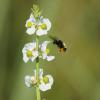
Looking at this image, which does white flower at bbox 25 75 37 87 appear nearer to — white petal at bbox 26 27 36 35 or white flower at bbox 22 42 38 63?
white flower at bbox 22 42 38 63

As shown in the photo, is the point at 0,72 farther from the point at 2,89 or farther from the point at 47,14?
the point at 47,14

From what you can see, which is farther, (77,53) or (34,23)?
(77,53)

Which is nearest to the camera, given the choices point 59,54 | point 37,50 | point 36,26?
point 37,50

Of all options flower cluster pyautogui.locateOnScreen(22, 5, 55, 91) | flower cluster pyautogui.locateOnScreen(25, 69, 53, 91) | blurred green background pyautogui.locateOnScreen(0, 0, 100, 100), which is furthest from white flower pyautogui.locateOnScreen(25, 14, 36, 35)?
blurred green background pyautogui.locateOnScreen(0, 0, 100, 100)

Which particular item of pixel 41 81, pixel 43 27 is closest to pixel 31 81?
pixel 41 81

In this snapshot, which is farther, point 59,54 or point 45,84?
point 59,54

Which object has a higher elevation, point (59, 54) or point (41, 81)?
point (59, 54)

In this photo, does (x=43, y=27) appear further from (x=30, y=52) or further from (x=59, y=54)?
(x=59, y=54)

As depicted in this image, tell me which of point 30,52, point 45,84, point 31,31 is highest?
point 31,31

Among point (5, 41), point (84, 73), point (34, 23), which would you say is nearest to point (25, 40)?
point (5, 41)
